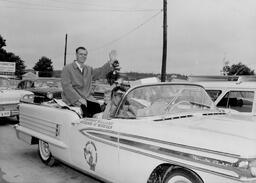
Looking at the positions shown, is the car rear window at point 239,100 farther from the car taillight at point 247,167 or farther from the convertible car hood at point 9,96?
the convertible car hood at point 9,96

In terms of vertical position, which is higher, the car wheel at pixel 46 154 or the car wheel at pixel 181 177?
the car wheel at pixel 181 177

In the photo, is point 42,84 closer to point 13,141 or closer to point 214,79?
point 13,141

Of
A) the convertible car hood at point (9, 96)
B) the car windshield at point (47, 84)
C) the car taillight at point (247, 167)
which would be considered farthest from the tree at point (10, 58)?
the car taillight at point (247, 167)

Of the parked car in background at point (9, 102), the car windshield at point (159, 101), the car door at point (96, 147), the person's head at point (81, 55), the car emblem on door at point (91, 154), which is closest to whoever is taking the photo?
the car door at point (96, 147)

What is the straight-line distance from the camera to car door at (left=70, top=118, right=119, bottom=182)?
3.78 metres

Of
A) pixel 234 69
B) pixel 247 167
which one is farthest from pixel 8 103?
pixel 234 69

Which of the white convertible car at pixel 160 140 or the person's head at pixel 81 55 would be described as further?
the person's head at pixel 81 55

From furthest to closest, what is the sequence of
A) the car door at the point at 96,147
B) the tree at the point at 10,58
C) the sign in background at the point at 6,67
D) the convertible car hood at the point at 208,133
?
the tree at the point at 10,58 < the sign in background at the point at 6,67 < the car door at the point at 96,147 < the convertible car hood at the point at 208,133

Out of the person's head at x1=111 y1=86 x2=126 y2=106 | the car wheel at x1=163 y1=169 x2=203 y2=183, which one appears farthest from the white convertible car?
the person's head at x1=111 y1=86 x2=126 y2=106

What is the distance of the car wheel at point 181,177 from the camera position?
9.53ft

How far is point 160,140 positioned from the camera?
10.5 feet

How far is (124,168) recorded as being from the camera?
3.57 meters

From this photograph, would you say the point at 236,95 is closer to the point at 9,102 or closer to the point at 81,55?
the point at 81,55

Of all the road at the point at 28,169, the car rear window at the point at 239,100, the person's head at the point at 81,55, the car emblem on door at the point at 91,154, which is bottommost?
the road at the point at 28,169
